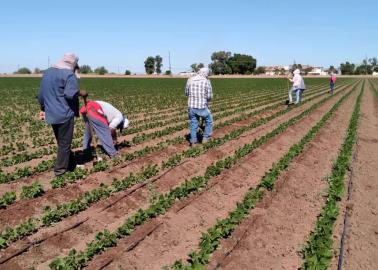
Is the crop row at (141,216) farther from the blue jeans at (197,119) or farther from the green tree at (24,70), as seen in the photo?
the green tree at (24,70)

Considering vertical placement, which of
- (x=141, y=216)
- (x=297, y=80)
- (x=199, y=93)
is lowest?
(x=141, y=216)

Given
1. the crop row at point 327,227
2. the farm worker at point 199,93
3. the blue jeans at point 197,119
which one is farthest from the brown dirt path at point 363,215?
the farm worker at point 199,93

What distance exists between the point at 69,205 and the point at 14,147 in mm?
5204

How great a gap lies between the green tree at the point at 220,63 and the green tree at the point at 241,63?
1.49m

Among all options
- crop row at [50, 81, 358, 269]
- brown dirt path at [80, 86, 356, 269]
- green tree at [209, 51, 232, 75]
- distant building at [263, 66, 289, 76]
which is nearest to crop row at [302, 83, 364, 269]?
crop row at [50, 81, 358, 269]

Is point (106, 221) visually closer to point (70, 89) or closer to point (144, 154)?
point (70, 89)

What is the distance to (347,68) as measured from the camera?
6058 inches

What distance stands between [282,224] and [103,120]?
151 inches

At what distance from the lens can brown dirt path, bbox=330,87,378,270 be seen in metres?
4.73

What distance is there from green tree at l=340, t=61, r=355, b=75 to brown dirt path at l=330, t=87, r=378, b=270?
152495 millimetres

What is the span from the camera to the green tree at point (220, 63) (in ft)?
410

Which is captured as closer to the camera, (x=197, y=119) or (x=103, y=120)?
(x=103, y=120)

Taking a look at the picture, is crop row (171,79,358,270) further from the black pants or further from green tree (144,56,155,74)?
green tree (144,56,155,74)

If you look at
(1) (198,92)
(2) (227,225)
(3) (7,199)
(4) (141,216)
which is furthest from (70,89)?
(1) (198,92)
